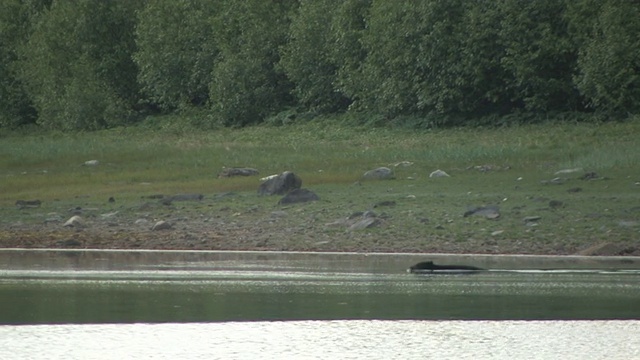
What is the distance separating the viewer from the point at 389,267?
1920cm

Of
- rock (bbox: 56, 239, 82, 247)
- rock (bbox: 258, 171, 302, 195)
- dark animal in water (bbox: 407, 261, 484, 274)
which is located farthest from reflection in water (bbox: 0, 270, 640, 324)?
rock (bbox: 258, 171, 302, 195)

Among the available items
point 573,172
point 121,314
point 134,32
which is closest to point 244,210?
point 573,172

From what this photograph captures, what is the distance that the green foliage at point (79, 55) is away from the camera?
210 feet

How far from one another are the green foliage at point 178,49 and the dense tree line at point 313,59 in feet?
0.22

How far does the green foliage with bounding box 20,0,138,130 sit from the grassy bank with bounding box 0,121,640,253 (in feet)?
52.2

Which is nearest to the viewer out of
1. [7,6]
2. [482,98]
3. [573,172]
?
[573,172]

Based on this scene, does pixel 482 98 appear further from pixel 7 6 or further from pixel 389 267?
pixel 7 6

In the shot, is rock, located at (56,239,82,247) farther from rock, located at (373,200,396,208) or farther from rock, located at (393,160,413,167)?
rock, located at (393,160,413,167)

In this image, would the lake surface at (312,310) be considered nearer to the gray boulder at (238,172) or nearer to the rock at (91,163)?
the gray boulder at (238,172)

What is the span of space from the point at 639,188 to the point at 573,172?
8.95 ft

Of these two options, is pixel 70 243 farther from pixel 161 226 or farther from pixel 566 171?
pixel 566 171

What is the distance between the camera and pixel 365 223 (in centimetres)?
2378

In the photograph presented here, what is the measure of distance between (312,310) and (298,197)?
1308 cm

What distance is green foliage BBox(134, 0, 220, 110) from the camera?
60719 mm
